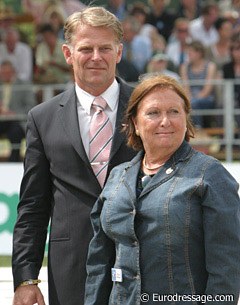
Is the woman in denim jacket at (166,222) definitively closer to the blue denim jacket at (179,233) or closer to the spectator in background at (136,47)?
the blue denim jacket at (179,233)

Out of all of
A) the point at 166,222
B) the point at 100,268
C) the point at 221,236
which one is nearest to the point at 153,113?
the point at 166,222

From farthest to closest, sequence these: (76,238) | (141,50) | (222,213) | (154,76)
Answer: (141,50)
(76,238)
(154,76)
(222,213)

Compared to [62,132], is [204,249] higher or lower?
lower

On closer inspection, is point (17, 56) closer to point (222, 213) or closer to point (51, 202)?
point (51, 202)

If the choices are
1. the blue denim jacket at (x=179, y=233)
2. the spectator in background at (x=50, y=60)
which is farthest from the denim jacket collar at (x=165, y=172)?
the spectator in background at (x=50, y=60)

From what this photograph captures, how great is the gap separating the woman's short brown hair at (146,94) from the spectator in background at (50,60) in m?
9.60

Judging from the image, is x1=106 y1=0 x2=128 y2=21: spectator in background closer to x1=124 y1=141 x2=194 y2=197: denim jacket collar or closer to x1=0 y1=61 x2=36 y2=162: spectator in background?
x1=0 y1=61 x2=36 y2=162: spectator in background

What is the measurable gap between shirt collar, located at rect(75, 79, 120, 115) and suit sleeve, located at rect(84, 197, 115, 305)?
681mm

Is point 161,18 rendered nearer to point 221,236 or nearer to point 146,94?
point 146,94

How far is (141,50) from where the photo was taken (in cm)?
1304

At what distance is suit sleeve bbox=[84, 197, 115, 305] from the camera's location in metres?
3.54

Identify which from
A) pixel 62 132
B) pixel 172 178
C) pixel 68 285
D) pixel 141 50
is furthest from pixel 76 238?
pixel 141 50

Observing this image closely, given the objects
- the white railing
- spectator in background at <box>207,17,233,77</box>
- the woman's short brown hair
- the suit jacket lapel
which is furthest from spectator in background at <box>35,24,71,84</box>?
the woman's short brown hair

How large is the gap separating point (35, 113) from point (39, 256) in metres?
0.67
